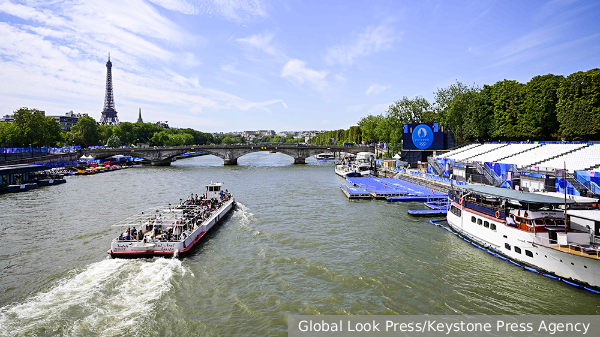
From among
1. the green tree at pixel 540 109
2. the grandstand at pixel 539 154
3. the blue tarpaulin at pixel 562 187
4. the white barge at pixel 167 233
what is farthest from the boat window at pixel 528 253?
the green tree at pixel 540 109

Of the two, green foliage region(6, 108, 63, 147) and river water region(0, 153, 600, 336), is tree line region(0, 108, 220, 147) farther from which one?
river water region(0, 153, 600, 336)

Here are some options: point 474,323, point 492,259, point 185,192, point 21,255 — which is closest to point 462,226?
point 492,259

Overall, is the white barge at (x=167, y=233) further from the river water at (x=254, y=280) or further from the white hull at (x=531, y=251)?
the white hull at (x=531, y=251)

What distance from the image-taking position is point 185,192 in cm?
5334

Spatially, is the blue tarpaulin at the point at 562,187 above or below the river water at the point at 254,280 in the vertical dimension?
above

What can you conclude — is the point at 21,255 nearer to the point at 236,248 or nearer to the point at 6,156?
the point at 236,248

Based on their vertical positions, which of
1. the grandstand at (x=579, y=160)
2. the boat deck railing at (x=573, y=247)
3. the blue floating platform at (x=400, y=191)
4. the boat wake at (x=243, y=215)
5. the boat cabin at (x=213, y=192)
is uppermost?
the grandstand at (x=579, y=160)

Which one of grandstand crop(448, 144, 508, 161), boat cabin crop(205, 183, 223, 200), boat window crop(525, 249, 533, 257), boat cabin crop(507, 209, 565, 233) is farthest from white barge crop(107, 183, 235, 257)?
grandstand crop(448, 144, 508, 161)

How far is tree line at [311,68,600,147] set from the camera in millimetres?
51688

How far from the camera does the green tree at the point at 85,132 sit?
130 m

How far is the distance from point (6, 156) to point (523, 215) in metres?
95.1

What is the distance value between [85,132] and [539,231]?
→ 146 m

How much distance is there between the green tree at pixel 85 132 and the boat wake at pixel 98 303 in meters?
129

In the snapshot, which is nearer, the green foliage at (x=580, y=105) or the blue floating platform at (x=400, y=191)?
the blue floating platform at (x=400, y=191)
